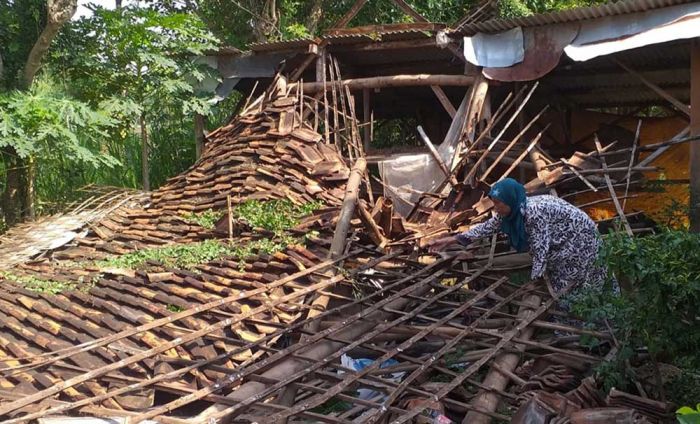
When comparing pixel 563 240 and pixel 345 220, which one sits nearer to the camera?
pixel 563 240

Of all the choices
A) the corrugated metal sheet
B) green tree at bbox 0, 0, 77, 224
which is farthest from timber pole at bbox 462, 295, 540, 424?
green tree at bbox 0, 0, 77, 224

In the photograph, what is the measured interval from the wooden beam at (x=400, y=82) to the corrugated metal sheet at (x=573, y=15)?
0.62 metres

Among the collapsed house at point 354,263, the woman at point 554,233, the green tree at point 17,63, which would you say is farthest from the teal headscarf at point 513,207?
the green tree at point 17,63

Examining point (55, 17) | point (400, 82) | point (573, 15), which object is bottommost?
point (400, 82)

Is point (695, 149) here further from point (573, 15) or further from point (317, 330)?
point (317, 330)

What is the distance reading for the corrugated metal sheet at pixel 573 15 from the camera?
22.4 ft

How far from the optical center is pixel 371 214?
6.56 meters

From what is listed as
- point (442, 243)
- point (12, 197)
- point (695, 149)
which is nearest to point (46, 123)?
point (12, 197)

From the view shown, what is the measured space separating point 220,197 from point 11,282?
8.43 ft

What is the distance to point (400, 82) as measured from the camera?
9234mm

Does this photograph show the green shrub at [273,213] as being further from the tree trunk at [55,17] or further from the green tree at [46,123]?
the tree trunk at [55,17]

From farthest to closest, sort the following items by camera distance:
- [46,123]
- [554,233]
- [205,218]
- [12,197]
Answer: [12,197], [46,123], [205,218], [554,233]

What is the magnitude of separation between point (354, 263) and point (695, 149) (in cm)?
328

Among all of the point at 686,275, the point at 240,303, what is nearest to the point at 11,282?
the point at 240,303
